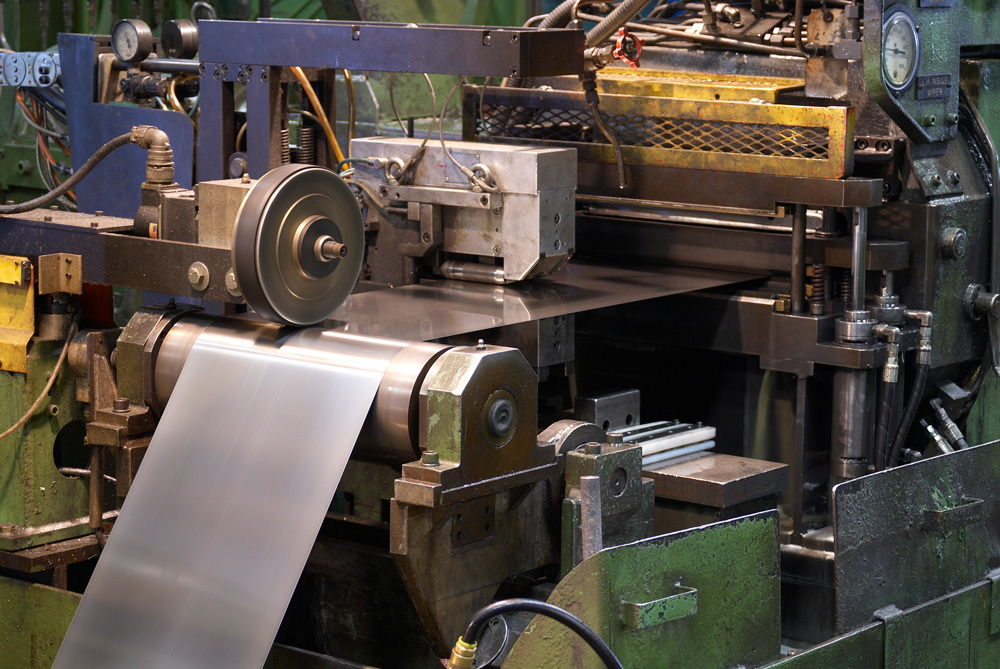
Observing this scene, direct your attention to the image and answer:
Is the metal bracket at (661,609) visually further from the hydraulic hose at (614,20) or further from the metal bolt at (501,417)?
the hydraulic hose at (614,20)

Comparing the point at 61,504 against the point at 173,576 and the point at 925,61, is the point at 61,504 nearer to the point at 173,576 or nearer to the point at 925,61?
the point at 173,576

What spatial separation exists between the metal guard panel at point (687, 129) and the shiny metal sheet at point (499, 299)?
31 centimetres

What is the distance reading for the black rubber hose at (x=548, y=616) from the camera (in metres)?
2.24

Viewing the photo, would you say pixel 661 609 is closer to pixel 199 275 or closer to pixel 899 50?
pixel 199 275

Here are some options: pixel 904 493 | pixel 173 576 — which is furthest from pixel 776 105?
pixel 173 576

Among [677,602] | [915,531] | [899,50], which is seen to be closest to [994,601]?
[915,531]

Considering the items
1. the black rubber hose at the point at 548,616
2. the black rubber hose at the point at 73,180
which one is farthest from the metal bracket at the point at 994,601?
the black rubber hose at the point at 73,180

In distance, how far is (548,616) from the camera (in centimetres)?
229

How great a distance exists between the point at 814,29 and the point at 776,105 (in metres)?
0.23

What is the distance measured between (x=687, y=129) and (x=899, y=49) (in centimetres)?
59

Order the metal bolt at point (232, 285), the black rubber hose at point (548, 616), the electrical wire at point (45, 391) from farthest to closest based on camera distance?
the electrical wire at point (45, 391), the metal bolt at point (232, 285), the black rubber hose at point (548, 616)

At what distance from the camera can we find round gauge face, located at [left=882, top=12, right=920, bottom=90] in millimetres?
3354

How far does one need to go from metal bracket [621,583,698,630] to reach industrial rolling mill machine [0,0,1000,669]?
0.03 feet

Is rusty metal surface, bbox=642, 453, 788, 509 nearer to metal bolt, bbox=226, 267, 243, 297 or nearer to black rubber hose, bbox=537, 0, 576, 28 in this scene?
metal bolt, bbox=226, 267, 243, 297
